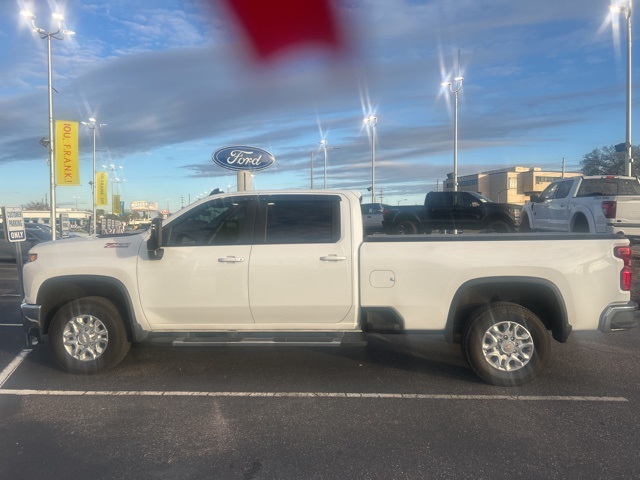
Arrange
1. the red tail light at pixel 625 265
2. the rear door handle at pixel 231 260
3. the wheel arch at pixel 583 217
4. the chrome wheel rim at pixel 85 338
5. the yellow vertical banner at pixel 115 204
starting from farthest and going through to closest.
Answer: the yellow vertical banner at pixel 115 204, the wheel arch at pixel 583 217, the chrome wheel rim at pixel 85 338, the rear door handle at pixel 231 260, the red tail light at pixel 625 265

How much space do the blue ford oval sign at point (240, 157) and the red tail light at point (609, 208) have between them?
25.4ft

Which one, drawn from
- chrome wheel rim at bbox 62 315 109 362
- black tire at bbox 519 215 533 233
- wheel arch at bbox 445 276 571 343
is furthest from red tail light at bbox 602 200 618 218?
chrome wheel rim at bbox 62 315 109 362

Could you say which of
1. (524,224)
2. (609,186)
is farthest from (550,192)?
(524,224)

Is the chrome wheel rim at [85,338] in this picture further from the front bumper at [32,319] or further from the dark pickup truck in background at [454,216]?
the dark pickup truck in background at [454,216]

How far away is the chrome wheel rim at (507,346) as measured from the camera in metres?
5.35

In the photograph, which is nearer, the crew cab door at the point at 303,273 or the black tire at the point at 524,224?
the crew cab door at the point at 303,273

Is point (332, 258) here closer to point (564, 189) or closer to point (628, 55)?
point (564, 189)

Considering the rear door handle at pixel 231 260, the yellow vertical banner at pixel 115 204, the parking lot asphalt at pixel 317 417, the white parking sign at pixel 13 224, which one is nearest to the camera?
the parking lot asphalt at pixel 317 417

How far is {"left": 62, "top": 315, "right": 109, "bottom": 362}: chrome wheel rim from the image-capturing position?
18.8ft

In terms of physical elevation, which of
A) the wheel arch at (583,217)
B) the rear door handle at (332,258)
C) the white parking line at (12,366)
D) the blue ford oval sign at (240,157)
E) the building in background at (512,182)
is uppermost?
the building in background at (512,182)

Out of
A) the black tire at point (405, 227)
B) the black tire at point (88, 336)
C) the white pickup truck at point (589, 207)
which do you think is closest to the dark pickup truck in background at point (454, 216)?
the black tire at point (405, 227)

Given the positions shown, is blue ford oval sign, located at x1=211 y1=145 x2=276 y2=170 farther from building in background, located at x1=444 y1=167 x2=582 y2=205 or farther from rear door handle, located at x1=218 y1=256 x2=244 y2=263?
building in background, located at x1=444 y1=167 x2=582 y2=205

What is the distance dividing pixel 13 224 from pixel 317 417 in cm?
731

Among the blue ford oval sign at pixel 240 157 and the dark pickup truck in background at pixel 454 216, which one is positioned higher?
the blue ford oval sign at pixel 240 157
